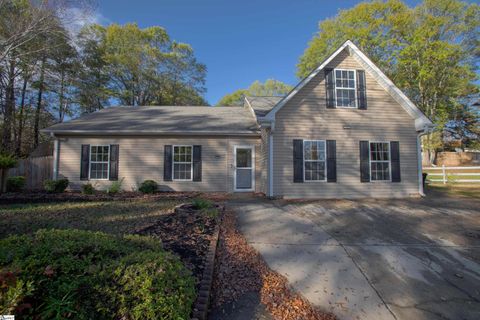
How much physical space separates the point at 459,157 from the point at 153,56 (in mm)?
36810

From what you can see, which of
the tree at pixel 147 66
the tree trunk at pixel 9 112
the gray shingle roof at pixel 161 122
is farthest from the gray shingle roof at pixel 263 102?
the tree trunk at pixel 9 112

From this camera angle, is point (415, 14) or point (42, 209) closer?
point (42, 209)

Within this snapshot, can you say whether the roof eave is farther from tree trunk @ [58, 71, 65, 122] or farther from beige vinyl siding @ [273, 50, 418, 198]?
tree trunk @ [58, 71, 65, 122]

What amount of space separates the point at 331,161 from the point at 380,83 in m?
3.95

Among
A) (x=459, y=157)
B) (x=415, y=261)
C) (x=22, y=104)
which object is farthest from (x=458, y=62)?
(x=22, y=104)

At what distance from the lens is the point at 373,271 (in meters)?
3.40

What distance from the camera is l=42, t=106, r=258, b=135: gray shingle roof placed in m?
10.4

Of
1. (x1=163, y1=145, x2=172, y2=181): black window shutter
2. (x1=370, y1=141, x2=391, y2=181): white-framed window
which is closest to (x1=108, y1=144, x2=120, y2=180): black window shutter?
(x1=163, y1=145, x2=172, y2=181): black window shutter

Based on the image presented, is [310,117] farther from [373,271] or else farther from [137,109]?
[137,109]

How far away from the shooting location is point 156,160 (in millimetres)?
10633

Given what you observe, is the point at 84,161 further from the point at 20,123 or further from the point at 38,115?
the point at 38,115

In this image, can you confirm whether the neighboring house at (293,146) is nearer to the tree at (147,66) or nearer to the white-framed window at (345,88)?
the white-framed window at (345,88)

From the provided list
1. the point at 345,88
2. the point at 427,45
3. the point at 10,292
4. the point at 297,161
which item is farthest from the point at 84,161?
the point at 427,45

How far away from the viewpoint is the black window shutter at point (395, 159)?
9.48 meters
